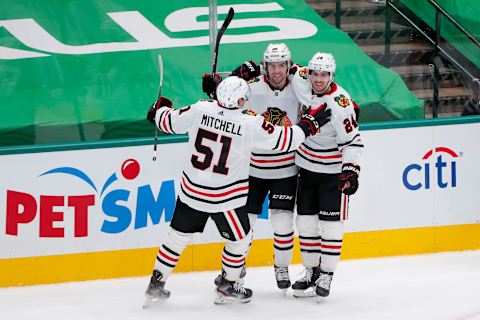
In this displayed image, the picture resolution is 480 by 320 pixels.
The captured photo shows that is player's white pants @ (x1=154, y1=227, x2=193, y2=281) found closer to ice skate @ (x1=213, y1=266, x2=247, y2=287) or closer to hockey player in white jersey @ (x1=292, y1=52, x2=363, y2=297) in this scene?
ice skate @ (x1=213, y1=266, x2=247, y2=287)

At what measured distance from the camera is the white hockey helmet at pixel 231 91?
5188 mm

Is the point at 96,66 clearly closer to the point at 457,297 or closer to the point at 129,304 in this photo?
the point at 129,304

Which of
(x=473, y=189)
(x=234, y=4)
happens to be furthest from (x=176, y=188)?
(x=473, y=189)

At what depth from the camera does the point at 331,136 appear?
5535mm

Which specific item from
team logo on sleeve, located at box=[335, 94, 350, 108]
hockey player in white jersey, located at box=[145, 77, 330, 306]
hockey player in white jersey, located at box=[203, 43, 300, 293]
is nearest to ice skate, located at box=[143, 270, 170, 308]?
hockey player in white jersey, located at box=[145, 77, 330, 306]

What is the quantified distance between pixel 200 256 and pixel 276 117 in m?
1.01

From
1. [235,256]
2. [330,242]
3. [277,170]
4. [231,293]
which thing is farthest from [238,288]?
[277,170]

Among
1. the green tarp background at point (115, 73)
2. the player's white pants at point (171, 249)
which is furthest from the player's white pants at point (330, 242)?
the green tarp background at point (115, 73)

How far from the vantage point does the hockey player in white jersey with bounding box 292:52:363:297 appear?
5418 mm

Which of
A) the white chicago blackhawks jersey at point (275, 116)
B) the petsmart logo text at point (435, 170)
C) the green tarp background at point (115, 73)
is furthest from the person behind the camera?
the petsmart logo text at point (435, 170)

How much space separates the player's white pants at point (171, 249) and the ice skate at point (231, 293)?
0.96 feet

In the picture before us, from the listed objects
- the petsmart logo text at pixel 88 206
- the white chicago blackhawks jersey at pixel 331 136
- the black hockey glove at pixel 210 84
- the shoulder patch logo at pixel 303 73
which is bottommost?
the petsmart logo text at pixel 88 206

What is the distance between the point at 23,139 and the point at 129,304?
42.8 inches

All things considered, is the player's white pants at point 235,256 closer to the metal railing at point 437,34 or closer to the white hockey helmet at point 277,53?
the white hockey helmet at point 277,53
